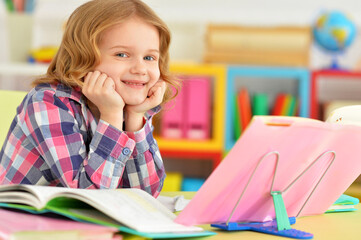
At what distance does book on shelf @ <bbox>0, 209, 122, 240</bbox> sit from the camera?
61 centimetres

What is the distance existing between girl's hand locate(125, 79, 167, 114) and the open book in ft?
1.46

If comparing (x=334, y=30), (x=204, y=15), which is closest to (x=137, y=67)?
(x=334, y=30)

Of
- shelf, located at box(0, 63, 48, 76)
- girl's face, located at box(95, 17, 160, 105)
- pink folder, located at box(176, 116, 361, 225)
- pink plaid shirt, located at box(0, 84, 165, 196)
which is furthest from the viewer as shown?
shelf, located at box(0, 63, 48, 76)

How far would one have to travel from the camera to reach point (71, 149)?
109 centimetres

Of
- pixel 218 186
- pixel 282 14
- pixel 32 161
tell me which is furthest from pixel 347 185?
pixel 282 14

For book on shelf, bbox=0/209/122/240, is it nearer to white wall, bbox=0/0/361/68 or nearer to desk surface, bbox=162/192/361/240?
desk surface, bbox=162/192/361/240

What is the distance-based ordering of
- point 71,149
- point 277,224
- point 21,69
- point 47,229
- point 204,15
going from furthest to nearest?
1. point 204,15
2. point 21,69
3. point 71,149
4. point 277,224
5. point 47,229

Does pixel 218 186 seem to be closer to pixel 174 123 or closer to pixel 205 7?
pixel 174 123

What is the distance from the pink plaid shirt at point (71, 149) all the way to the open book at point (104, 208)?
0.91 feet

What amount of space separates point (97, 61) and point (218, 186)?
0.56m

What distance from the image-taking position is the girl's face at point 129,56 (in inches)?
47.1

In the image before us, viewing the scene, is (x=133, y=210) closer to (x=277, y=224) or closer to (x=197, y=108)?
(x=277, y=224)

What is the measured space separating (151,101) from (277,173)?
499mm

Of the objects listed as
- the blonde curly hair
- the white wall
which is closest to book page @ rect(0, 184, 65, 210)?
the blonde curly hair
